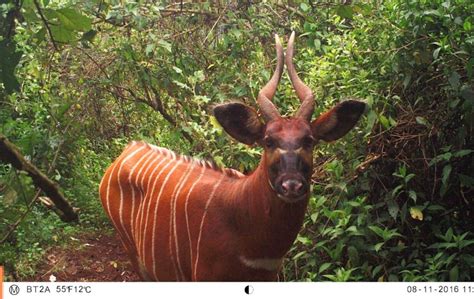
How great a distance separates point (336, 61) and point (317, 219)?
543 millimetres

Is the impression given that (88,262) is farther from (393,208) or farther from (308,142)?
(308,142)

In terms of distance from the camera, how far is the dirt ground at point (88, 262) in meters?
2.58

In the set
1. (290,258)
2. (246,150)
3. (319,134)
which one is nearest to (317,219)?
(290,258)

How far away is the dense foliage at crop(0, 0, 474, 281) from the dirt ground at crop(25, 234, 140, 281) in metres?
0.05

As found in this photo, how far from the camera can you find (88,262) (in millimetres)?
2738

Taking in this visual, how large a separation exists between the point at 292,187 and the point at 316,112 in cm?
92

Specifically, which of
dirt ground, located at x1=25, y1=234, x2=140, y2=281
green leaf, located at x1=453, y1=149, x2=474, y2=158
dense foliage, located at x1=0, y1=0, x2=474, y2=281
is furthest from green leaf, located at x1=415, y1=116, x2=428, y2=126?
dirt ground, located at x1=25, y1=234, x2=140, y2=281

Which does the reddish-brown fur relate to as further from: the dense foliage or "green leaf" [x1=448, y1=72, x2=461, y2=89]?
"green leaf" [x1=448, y1=72, x2=461, y2=89]

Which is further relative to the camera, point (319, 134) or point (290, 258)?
point (290, 258)

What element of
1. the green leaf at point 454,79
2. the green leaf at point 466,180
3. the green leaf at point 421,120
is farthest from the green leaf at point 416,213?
the green leaf at point 454,79

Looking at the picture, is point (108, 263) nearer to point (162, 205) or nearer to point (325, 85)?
point (162, 205)

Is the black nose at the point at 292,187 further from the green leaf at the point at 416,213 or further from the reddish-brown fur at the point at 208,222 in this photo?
the green leaf at the point at 416,213

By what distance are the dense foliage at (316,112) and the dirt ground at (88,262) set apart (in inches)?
2.1
